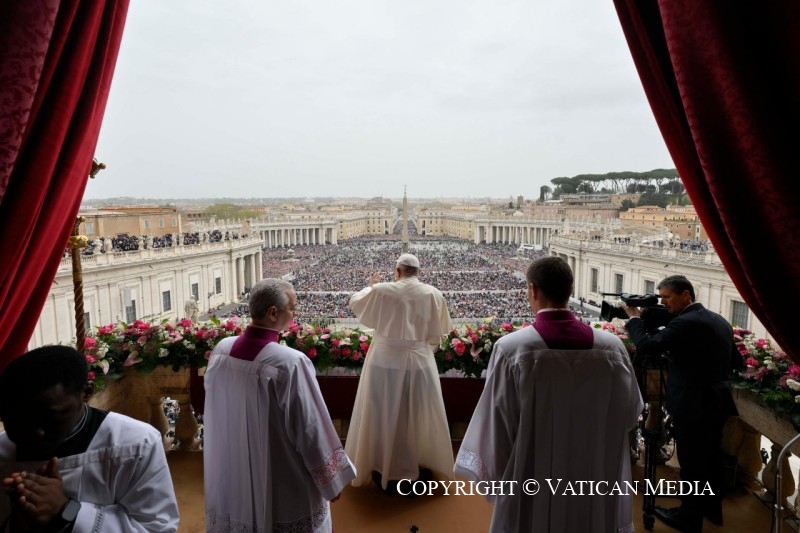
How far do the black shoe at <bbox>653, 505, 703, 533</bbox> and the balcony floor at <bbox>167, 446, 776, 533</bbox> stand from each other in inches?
2.2

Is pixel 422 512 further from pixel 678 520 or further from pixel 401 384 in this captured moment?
pixel 678 520

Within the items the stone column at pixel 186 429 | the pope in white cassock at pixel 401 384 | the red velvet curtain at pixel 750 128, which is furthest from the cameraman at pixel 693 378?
the stone column at pixel 186 429

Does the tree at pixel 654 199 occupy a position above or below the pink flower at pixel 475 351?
above

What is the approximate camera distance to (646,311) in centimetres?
200

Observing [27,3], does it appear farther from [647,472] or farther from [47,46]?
[647,472]

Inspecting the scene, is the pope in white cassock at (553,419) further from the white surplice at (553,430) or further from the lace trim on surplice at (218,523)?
the lace trim on surplice at (218,523)

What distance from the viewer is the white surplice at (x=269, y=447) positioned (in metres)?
1.59

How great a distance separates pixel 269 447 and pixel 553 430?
37.5 inches

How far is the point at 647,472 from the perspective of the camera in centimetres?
209

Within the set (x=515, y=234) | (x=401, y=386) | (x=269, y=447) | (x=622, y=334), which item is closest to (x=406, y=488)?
(x=401, y=386)

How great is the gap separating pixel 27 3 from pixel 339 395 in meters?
2.31

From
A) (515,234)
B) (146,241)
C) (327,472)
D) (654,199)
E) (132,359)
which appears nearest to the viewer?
(327,472)

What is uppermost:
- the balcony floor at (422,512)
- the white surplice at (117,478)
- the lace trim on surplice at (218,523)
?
the white surplice at (117,478)

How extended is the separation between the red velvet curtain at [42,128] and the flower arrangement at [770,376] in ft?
8.99
